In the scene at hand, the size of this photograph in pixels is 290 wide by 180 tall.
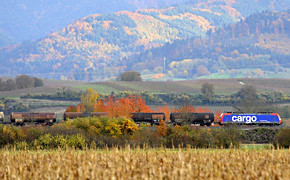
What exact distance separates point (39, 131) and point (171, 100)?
136500mm

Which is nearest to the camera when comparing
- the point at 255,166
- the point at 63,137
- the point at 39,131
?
the point at 255,166

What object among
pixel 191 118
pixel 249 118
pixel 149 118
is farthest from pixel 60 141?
pixel 249 118

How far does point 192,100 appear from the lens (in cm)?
19462

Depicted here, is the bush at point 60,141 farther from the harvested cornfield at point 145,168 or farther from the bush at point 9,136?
the harvested cornfield at point 145,168

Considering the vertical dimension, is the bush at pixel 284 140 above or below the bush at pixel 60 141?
below

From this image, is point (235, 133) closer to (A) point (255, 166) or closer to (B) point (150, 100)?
(A) point (255, 166)

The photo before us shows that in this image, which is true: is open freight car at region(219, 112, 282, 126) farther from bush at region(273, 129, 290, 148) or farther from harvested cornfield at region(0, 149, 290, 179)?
harvested cornfield at region(0, 149, 290, 179)

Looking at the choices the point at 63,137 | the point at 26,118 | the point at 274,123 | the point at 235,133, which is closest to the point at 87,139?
the point at 63,137

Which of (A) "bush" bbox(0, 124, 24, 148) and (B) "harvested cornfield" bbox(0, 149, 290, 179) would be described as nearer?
(B) "harvested cornfield" bbox(0, 149, 290, 179)

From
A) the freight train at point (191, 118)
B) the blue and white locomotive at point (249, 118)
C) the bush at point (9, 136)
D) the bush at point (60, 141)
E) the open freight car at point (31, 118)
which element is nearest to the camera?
the bush at point (60, 141)

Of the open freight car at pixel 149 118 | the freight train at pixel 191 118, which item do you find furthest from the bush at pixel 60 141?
the open freight car at pixel 149 118

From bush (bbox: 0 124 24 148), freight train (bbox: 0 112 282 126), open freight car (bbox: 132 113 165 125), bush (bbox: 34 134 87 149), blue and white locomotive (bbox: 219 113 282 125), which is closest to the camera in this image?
bush (bbox: 34 134 87 149)

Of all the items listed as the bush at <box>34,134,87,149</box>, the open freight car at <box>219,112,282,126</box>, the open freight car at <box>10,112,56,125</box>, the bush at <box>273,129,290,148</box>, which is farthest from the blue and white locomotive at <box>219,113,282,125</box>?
the bush at <box>34,134,87,149</box>

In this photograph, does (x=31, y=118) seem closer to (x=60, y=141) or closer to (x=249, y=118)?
(x=60, y=141)
